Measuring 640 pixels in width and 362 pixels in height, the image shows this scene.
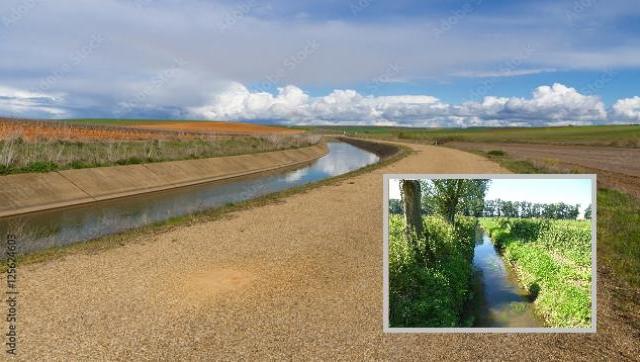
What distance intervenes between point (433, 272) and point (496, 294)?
546mm

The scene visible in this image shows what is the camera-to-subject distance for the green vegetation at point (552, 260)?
13.5 ft

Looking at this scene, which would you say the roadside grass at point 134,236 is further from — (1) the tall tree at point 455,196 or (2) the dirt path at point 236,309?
(1) the tall tree at point 455,196

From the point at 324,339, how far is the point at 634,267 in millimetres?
7187

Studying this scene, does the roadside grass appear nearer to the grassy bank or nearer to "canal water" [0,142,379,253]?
"canal water" [0,142,379,253]

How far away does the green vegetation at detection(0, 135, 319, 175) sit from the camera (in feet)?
83.4

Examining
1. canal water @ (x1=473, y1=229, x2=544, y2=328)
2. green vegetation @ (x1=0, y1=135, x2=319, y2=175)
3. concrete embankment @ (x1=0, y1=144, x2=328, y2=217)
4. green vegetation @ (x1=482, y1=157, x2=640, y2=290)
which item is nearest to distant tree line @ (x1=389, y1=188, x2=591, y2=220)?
canal water @ (x1=473, y1=229, x2=544, y2=328)

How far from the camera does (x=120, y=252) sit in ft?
40.3

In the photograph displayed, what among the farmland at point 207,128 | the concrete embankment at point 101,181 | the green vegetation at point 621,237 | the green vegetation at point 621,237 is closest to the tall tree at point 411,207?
the green vegetation at point 621,237

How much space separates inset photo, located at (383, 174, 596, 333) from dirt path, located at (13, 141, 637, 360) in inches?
107

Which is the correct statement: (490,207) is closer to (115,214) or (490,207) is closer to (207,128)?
(115,214)

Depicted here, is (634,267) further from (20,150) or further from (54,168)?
(20,150)

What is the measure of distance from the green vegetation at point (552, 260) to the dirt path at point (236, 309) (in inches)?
109

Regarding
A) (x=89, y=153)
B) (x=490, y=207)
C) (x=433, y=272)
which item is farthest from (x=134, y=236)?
(x=89, y=153)

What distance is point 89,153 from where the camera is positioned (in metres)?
32.1
